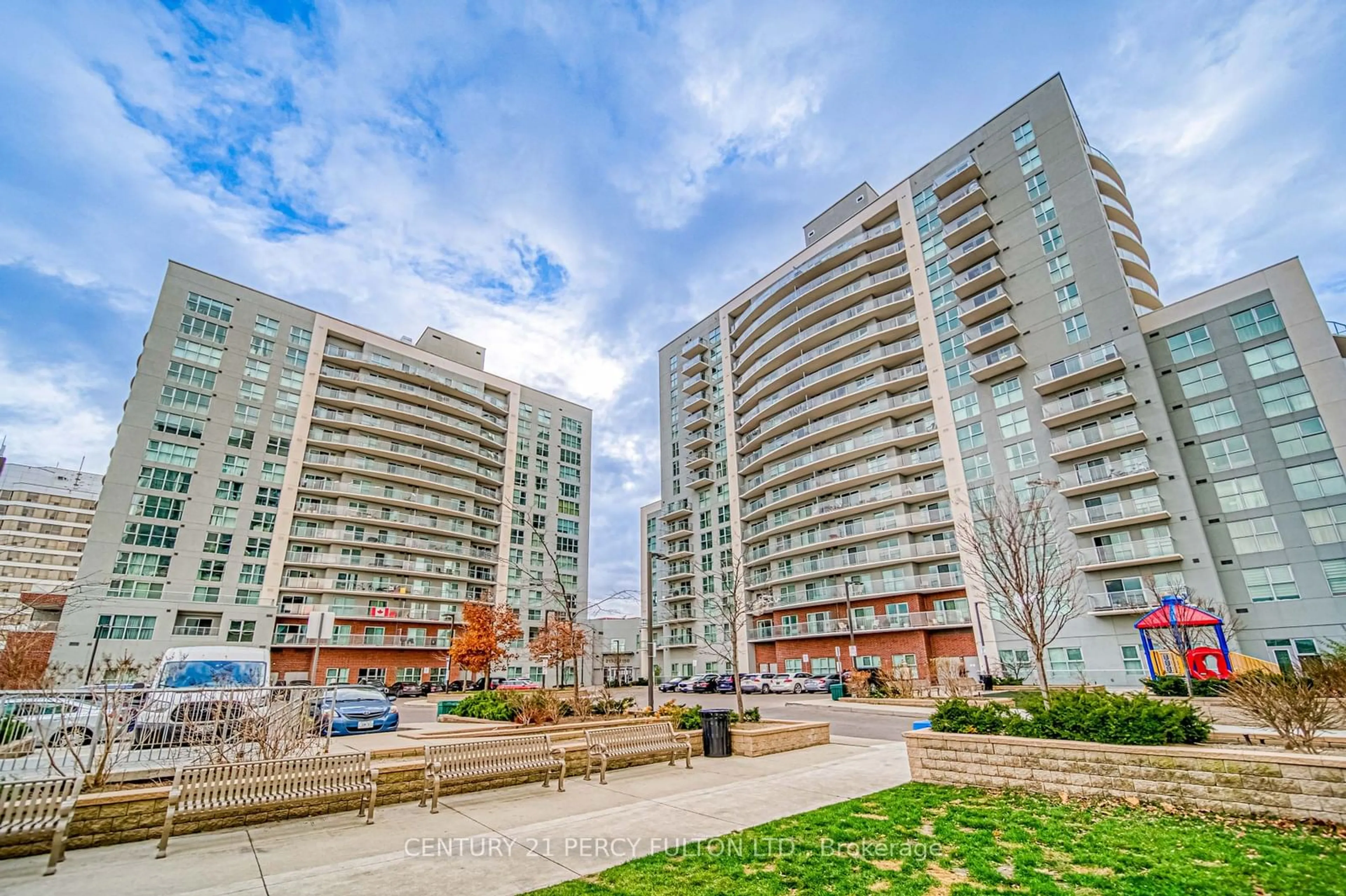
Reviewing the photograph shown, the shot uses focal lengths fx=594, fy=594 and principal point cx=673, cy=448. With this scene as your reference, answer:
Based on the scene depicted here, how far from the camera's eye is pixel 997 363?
3934 centimetres

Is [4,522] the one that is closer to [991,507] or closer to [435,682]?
[435,682]

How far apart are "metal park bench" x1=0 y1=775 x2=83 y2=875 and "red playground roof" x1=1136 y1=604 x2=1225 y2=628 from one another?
3210cm

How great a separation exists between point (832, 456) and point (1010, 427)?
13206mm

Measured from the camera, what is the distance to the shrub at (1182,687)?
20203 mm

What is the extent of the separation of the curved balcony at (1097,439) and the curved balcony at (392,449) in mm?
50333

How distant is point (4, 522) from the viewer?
94000 millimetres

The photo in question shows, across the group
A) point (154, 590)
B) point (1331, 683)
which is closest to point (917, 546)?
point (1331, 683)

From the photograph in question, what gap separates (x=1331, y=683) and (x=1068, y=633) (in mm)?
25903

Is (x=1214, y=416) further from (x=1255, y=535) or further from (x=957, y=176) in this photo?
(x=957, y=176)

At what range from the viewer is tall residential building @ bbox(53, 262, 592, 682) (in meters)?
43.0

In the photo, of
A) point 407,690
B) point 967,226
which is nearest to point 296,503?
point 407,690

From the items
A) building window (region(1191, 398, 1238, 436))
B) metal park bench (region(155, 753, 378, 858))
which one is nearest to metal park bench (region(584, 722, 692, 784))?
metal park bench (region(155, 753, 378, 858))

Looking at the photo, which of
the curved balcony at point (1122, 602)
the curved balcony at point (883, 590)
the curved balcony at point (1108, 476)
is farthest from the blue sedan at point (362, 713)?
the curved balcony at point (1108, 476)

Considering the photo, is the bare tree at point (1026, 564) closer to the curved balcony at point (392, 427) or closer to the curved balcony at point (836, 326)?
the curved balcony at point (836, 326)
